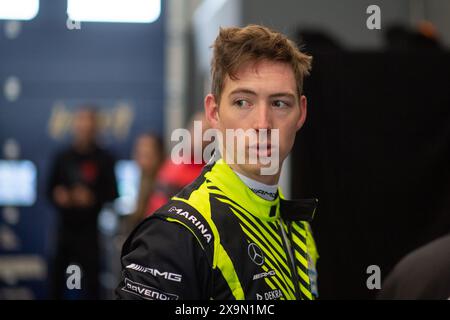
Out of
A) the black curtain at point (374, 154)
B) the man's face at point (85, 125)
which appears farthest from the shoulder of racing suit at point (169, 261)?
the man's face at point (85, 125)

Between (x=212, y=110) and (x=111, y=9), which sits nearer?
(x=212, y=110)

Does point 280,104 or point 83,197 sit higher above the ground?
point 280,104

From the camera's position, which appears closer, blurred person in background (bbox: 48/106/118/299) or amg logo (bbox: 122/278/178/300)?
amg logo (bbox: 122/278/178/300)

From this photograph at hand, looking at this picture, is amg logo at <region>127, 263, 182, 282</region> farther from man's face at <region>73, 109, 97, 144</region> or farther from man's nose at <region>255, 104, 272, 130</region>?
man's face at <region>73, 109, 97, 144</region>

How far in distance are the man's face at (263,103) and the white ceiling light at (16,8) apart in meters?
0.33

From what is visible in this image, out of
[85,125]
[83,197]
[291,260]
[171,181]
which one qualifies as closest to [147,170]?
[83,197]

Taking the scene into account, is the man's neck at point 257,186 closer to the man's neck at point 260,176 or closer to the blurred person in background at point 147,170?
the man's neck at point 260,176

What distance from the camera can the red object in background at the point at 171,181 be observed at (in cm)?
82

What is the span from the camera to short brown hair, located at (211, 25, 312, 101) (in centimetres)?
68

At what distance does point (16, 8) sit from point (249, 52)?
0.36 metres

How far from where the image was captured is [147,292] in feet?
2.15

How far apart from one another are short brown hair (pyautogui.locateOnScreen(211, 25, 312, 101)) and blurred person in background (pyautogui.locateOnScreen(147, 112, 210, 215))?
59mm

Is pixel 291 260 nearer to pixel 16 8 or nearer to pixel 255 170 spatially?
pixel 255 170

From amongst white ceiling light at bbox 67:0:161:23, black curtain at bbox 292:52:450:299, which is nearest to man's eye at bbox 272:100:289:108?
white ceiling light at bbox 67:0:161:23
